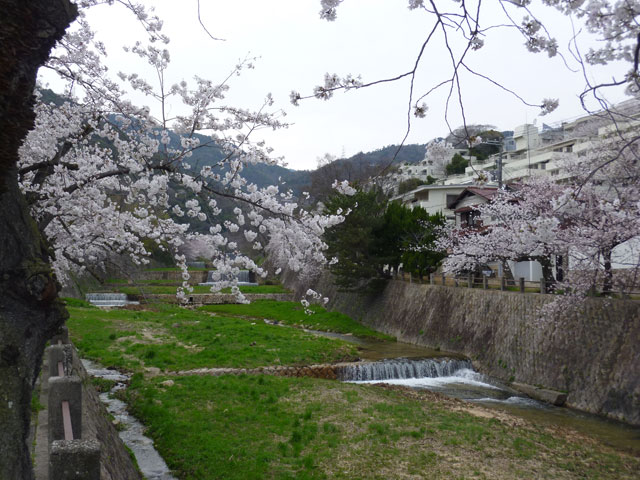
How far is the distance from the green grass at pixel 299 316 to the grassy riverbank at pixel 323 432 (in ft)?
35.6

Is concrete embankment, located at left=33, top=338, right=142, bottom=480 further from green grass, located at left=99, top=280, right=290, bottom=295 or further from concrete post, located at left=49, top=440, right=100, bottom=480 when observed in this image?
green grass, located at left=99, top=280, right=290, bottom=295

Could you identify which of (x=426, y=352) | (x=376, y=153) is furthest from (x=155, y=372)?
(x=376, y=153)

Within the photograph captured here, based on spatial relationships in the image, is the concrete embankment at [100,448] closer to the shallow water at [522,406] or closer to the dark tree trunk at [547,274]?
the shallow water at [522,406]

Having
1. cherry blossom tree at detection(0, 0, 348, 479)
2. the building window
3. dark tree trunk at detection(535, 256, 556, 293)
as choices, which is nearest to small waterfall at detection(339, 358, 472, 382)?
dark tree trunk at detection(535, 256, 556, 293)

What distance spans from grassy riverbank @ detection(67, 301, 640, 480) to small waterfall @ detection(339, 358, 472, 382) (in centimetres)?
186

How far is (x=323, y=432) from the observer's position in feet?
29.6

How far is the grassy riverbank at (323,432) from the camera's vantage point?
25.1 feet

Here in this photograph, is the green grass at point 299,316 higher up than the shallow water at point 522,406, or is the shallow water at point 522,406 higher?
the green grass at point 299,316

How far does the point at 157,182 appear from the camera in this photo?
6.64m

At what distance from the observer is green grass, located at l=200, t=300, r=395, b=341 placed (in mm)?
26031

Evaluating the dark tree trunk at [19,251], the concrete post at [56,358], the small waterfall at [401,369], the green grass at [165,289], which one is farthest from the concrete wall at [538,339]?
the green grass at [165,289]

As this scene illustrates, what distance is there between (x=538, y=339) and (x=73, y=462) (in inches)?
573

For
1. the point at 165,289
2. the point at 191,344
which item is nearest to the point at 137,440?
the point at 191,344

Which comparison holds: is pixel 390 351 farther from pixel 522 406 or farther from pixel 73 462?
pixel 73 462
